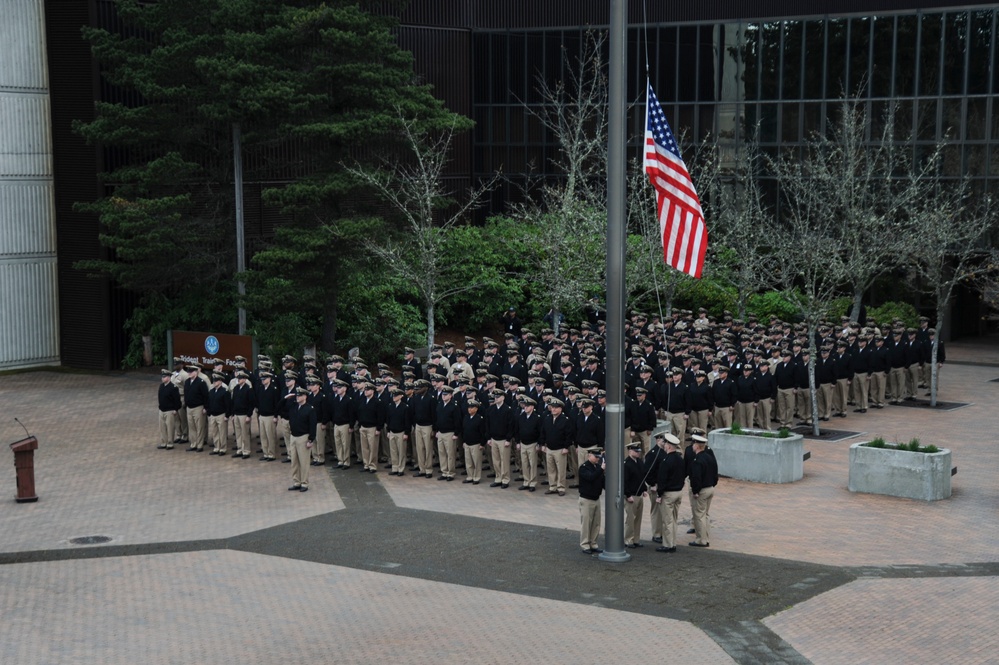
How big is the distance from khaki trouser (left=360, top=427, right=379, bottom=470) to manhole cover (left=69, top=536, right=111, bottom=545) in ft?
18.2

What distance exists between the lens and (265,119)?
3203 centimetres

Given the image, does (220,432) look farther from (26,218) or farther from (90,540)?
(26,218)

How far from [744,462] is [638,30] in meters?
26.1

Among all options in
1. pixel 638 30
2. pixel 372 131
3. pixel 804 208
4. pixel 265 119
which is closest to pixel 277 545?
pixel 372 131

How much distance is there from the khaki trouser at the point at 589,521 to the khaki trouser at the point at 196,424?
1020 centimetres

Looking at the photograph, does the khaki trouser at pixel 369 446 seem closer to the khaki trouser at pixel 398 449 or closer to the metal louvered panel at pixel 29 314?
the khaki trouser at pixel 398 449

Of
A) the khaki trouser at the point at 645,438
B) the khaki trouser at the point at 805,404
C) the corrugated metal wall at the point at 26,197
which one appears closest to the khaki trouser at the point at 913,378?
the khaki trouser at the point at 805,404

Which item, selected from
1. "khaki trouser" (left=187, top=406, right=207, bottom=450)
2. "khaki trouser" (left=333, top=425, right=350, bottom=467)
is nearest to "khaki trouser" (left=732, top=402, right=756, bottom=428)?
"khaki trouser" (left=333, top=425, right=350, bottom=467)

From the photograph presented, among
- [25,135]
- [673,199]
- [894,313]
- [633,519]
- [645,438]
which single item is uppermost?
[25,135]

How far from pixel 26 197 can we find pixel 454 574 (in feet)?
78.5

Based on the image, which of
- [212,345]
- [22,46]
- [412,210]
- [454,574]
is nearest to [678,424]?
[454,574]

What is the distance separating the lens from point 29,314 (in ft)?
119

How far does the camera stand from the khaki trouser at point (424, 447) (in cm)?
2262

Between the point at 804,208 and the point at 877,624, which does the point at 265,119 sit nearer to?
the point at 804,208
